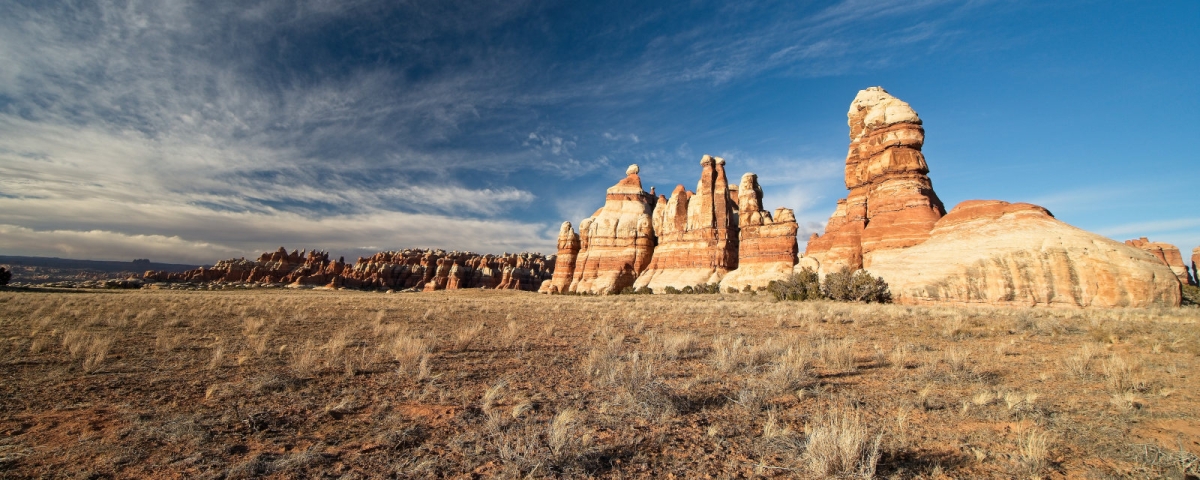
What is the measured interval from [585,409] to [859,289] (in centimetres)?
2401

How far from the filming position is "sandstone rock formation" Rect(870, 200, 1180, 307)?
19312mm

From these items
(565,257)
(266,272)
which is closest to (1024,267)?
(565,257)

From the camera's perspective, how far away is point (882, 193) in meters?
33.3

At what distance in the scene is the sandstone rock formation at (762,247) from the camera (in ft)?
138

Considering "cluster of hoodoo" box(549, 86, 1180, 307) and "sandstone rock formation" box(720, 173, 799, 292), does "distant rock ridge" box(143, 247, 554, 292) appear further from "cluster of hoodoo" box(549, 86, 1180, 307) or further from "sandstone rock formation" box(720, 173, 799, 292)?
"sandstone rock formation" box(720, 173, 799, 292)

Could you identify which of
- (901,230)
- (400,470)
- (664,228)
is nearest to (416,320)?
(400,470)

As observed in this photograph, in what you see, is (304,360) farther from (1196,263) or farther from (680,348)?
(1196,263)

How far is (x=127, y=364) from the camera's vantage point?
277 inches

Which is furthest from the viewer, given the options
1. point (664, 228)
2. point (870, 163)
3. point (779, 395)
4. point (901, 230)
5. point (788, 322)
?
point (664, 228)

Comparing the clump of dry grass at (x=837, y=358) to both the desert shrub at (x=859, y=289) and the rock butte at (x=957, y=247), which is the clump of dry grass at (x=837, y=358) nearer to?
the desert shrub at (x=859, y=289)

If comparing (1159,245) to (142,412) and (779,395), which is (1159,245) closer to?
(779,395)

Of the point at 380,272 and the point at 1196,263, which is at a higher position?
the point at 1196,263

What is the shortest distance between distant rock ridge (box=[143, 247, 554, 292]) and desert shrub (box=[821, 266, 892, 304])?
205ft

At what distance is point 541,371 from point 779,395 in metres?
3.55
